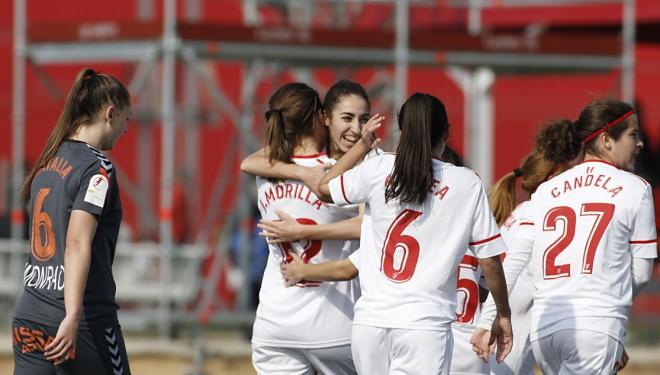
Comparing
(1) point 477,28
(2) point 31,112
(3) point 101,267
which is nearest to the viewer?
(3) point 101,267

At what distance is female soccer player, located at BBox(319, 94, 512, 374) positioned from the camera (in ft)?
18.1

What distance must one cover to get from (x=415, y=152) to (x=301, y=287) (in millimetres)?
1125

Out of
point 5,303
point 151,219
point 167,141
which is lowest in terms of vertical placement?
point 5,303

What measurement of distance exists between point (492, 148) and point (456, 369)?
13349 millimetres

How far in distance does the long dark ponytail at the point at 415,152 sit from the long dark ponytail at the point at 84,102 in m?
1.19

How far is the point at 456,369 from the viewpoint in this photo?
646cm

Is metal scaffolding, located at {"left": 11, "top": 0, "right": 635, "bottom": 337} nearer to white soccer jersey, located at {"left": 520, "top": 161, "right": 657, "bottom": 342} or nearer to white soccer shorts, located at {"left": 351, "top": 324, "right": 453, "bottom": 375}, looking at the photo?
white soccer jersey, located at {"left": 520, "top": 161, "right": 657, "bottom": 342}

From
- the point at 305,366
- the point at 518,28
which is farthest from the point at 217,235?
the point at 305,366

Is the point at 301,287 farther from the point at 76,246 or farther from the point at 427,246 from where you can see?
the point at 76,246

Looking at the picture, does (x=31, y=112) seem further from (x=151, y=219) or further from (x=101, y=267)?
(x=101, y=267)

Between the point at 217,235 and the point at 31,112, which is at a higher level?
the point at 31,112

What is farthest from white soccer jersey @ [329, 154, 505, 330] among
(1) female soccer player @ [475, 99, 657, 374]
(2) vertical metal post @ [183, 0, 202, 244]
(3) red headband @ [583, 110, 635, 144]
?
(2) vertical metal post @ [183, 0, 202, 244]

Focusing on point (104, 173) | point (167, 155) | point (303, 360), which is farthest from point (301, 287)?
point (167, 155)

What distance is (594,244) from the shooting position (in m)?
6.14
